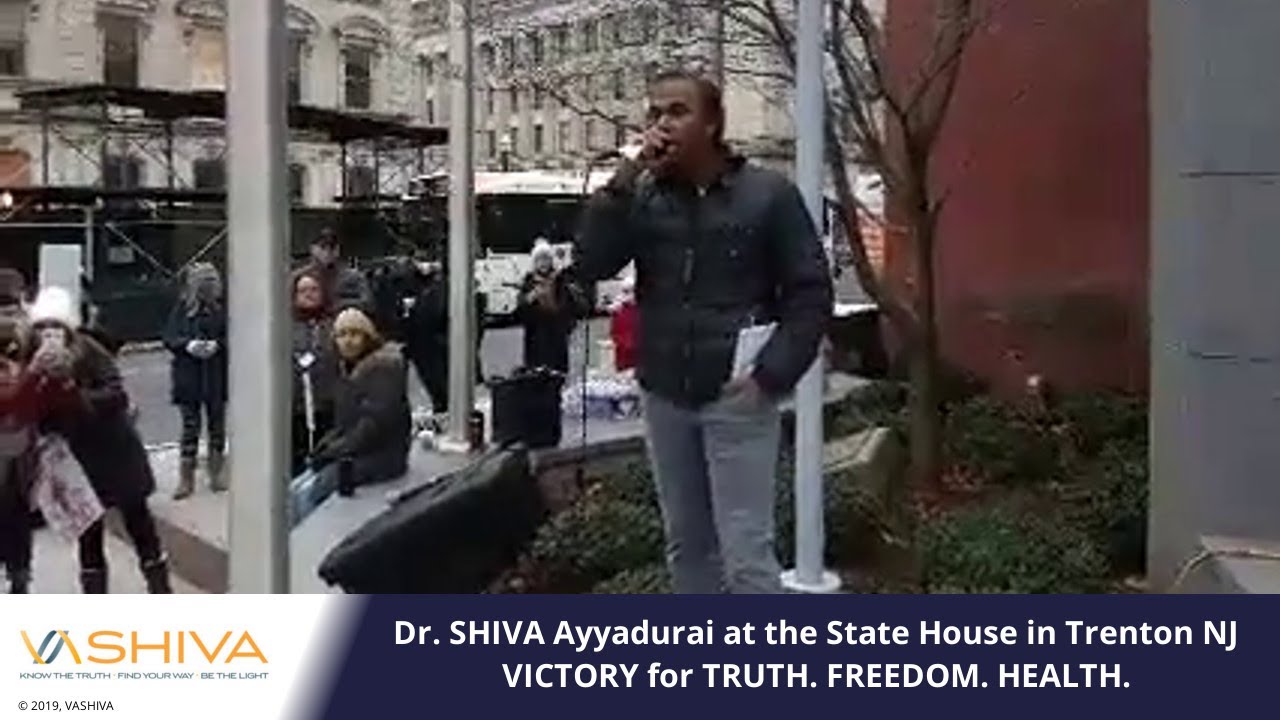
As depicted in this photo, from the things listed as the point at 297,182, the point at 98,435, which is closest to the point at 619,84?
the point at 297,182

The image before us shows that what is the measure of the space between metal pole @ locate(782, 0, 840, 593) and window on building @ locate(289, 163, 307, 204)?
0.73 metres

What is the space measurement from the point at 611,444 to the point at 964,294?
1.65 m

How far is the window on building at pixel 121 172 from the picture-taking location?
2016 millimetres

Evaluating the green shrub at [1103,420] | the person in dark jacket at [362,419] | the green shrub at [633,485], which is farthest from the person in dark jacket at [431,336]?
the green shrub at [1103,420]

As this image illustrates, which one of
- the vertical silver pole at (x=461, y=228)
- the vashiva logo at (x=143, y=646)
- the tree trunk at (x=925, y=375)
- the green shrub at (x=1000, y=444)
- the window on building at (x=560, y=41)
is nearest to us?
the vashiva logo at (x=143, y=646)

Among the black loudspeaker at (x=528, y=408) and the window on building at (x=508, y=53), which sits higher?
the window on building at (x=508, y=53)

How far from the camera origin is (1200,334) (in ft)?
7.51

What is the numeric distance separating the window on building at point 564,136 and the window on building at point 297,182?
1.34 feet

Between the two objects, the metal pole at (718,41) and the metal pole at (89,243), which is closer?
the metal pole at (89,243)

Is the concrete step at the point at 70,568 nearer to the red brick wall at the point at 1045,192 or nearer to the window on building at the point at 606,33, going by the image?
the window on building at the point at 606,33

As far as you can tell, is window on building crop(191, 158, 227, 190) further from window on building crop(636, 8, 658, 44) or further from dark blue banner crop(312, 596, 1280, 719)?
window on building crop(636, 8, 658, 44)

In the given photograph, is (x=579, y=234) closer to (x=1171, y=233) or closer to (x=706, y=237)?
(x=706, y=237)

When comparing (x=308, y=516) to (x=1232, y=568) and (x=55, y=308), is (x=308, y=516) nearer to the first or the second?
(x=55, y=308)

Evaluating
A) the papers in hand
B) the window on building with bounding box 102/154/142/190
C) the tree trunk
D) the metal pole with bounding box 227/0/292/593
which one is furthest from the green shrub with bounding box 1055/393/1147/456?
the window on building with bounding box 102/154/142/190
